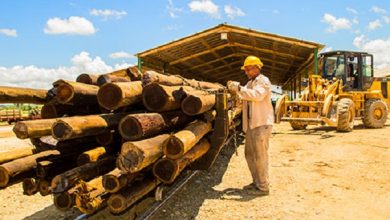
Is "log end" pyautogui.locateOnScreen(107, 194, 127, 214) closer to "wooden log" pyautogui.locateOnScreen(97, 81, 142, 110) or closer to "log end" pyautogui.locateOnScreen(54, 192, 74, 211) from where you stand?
"log end" pyautogui.locateOnScreen(54, 192, 74, 211)

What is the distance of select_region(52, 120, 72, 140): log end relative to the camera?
163 inches

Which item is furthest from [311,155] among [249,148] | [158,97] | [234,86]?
[158,97]

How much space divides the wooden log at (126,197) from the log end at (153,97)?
99 cm

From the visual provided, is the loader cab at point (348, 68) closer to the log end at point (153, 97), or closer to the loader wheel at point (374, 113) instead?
the loader wheel at point (374, 113)

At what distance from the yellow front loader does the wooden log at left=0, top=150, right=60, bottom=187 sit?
431 inches

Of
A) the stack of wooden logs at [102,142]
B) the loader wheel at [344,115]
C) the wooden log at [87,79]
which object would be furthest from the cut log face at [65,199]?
the loader wheel at [344,115]

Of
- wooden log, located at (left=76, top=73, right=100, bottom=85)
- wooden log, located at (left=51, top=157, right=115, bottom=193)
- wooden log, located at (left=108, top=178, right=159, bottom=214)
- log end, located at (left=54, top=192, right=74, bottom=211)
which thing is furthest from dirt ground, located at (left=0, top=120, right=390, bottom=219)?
wooden log, located at (left=76, top=73, right=100, bottom=85)

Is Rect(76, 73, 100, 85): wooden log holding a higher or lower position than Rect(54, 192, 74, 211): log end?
higher

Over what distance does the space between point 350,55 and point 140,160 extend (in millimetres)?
14363

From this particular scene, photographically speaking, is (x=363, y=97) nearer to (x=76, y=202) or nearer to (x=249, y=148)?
(x=249, y=148)

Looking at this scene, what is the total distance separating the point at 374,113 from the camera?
657 inches

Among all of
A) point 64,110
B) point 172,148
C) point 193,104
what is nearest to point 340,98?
point 193,104

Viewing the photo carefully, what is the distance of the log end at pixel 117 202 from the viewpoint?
439 cm

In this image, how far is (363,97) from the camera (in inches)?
654
